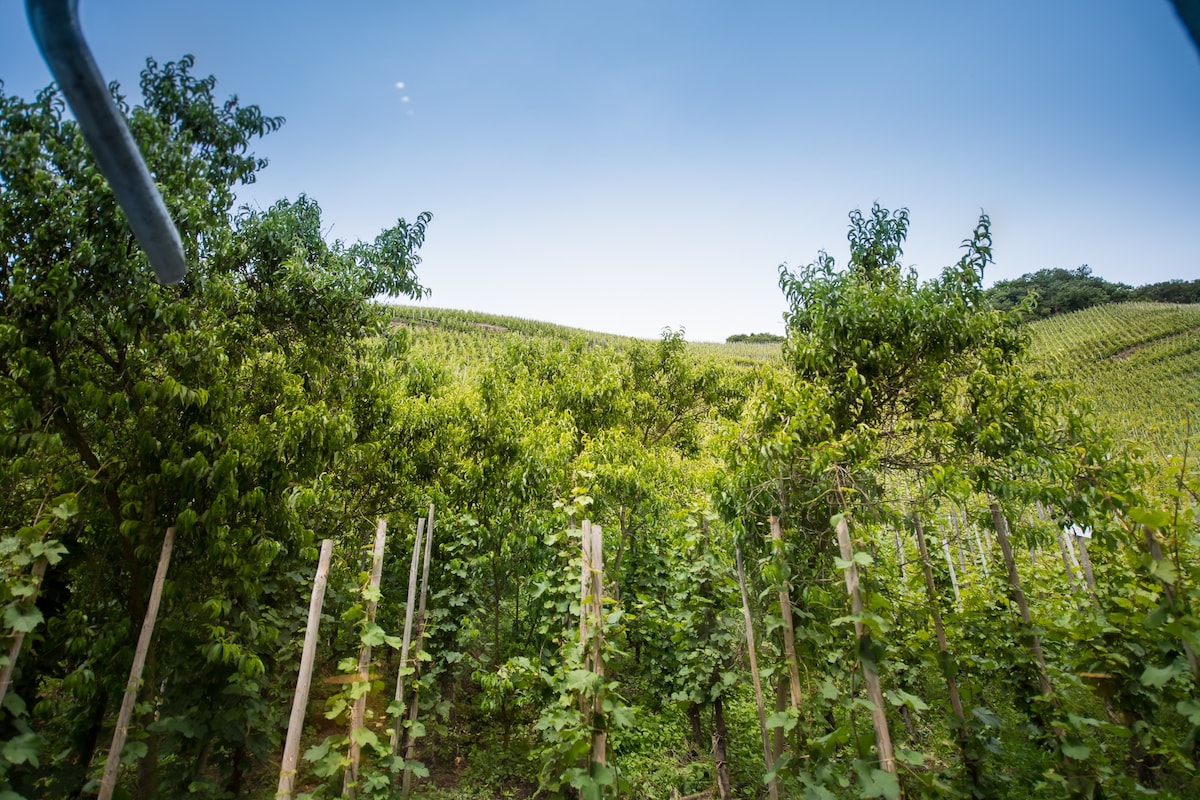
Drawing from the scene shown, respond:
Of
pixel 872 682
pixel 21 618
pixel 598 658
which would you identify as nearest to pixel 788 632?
pixel 872 682

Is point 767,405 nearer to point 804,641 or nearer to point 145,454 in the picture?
point 804,641

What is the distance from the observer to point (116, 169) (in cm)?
77

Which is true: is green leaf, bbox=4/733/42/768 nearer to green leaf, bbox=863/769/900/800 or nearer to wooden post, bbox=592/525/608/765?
wooden post, bbox=592/525/608/765

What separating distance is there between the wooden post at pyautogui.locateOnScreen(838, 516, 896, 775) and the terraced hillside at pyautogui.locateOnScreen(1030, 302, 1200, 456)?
78.7ft

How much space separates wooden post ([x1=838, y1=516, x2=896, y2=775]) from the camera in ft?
11.5

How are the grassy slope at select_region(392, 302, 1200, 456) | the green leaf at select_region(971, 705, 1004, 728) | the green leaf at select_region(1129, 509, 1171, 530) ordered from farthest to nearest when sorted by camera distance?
the grassy slope at select_region(392, 302, 1200, 456), the green leaf at select_region(971, 705, 1004, 728), the green leaf at select_region(1129, 509, 1171, 530)

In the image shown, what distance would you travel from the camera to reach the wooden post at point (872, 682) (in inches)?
137

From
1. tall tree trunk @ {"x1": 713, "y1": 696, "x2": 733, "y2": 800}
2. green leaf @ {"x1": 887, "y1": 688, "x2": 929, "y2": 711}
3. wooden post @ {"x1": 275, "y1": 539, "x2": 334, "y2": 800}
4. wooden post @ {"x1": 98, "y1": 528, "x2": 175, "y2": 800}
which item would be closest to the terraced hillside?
tall tree trunk @ {"x1": 713, "y1": 696, "x2": 733, "y2": 800}

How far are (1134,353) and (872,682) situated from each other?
194 feet

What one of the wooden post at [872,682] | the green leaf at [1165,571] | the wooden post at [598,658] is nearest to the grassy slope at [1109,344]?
the wooden post at [598,658]

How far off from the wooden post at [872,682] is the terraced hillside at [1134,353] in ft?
78.7

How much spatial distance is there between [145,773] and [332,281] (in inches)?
188

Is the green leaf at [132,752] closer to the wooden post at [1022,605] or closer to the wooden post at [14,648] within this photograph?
the wooden post at [14,648]

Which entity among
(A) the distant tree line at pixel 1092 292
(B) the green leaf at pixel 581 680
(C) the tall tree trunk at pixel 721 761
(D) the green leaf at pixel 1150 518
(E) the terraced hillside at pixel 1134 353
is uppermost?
(A) the distant tree line at pixel 1092 292
